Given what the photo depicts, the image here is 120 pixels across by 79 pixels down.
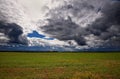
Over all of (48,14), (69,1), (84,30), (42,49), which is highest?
(69,1)

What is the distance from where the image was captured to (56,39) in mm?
14531

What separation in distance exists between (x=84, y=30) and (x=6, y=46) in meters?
5.38

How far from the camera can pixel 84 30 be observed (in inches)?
602

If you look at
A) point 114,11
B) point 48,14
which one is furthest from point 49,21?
point 114,11

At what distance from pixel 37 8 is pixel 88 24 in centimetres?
374

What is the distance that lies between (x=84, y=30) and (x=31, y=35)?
3720 millimetres

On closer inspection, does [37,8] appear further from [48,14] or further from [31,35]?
[31,35]

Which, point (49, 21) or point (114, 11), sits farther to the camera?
Answer: point (114, 11)

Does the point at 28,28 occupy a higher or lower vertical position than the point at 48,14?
lower

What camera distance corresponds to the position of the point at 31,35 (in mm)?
14141

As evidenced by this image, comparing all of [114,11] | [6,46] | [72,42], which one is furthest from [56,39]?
[114,11]

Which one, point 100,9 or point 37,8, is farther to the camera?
point 100,9

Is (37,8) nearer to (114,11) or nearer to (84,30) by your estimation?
(84,30)

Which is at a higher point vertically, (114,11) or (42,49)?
(114,11)
